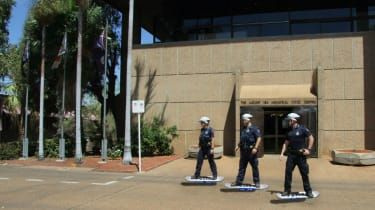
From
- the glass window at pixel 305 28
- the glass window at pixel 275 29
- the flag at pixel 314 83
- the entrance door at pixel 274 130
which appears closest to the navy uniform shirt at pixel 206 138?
the entrance door at pixel 274 130

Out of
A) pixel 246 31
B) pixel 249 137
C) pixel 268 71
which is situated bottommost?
pixel 249 137

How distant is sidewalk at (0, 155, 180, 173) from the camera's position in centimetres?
2030

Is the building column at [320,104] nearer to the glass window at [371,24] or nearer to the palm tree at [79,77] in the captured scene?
the glass window at [371,24]

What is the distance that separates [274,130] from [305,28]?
20.8 ft

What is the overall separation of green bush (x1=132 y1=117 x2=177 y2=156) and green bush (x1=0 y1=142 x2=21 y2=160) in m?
5.79

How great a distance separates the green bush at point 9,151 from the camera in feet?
84.6

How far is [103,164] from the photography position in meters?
22.0

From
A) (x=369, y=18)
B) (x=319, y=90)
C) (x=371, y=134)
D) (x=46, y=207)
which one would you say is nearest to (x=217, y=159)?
(x=319, y=90)

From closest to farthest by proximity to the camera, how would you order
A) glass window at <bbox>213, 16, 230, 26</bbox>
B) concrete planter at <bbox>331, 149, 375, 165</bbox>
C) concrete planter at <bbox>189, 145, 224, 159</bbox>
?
concrete planter at <bbox>331, 149, 375, 165</bbox> < concrete planter at <bbox>189, 145, 224, 159</bbox> < glass window at <bbox>213, 16, 230, 26</bbox>

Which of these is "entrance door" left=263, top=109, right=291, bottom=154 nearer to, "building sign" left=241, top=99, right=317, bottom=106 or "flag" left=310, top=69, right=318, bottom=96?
"building sign" left=241, top=99, right=317, bottom=106

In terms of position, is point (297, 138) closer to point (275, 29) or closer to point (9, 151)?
point (275, 29)

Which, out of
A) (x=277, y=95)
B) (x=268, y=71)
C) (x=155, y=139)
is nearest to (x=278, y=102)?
(x=277, y=95)

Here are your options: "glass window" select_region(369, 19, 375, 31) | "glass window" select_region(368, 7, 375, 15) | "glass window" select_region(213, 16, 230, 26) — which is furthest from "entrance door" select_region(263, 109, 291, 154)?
"glass window" select_region(368, 7, 375, 15)

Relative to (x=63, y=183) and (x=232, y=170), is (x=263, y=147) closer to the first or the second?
(x=232, y=170)
